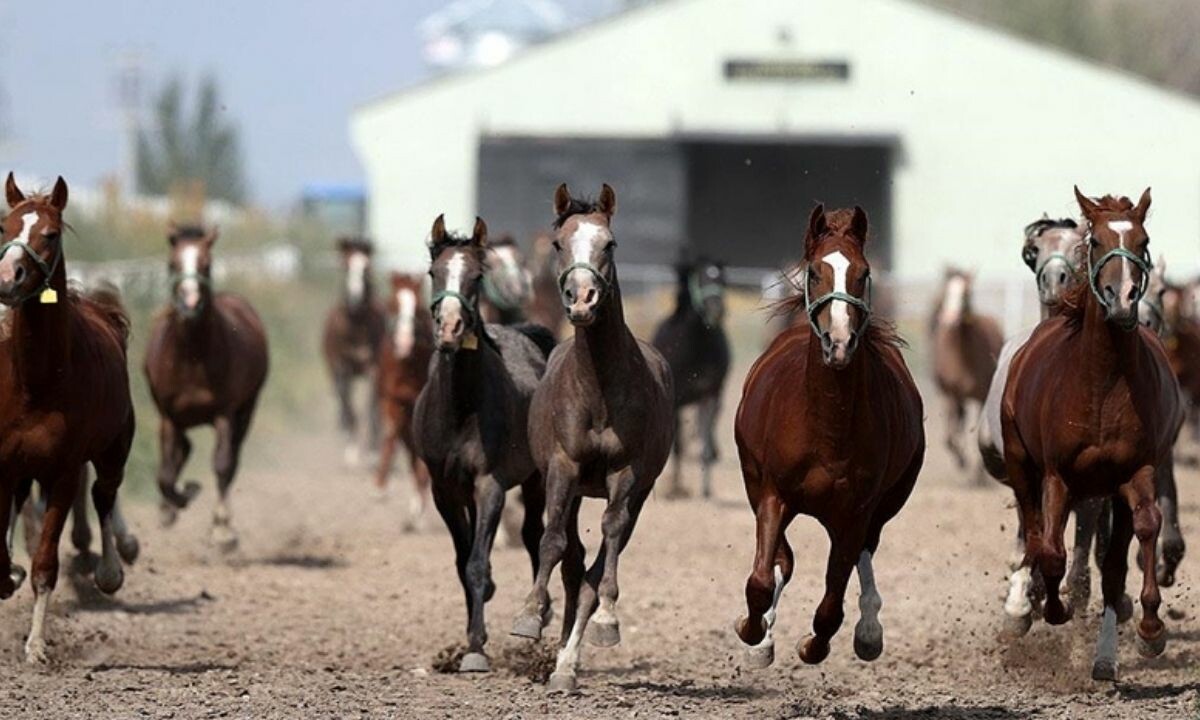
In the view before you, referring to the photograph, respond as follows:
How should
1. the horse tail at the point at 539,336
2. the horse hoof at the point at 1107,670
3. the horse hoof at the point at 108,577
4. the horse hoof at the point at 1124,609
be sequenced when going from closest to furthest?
the horse hoof at the point at 1107,670, the horse hoof at the point at 1124,609, the horse hoof at the point at 108,577, the horse tail at the point at 539,336

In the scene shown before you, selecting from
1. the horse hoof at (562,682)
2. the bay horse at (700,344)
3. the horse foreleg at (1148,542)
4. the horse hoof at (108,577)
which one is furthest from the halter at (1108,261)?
the bay horse at (700,344)

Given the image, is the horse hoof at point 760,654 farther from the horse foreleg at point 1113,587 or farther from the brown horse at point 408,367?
the brown horse at point 408,367

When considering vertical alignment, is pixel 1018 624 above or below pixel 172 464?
above

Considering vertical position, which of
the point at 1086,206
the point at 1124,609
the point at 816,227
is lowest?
the point at 1124,609

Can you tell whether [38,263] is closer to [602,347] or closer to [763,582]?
[602,347]

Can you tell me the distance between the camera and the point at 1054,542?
421 inches

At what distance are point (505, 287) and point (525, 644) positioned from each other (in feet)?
22.0

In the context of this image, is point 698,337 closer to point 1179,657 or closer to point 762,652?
point 1179,657

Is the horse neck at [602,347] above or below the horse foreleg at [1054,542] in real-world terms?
above

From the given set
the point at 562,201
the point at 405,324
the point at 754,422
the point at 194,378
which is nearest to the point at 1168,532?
the point at 754,422

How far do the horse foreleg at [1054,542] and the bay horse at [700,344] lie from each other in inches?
418

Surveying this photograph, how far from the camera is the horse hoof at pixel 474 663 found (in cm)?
1165

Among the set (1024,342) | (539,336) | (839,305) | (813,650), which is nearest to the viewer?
(839,305)

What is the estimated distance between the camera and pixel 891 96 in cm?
4462
